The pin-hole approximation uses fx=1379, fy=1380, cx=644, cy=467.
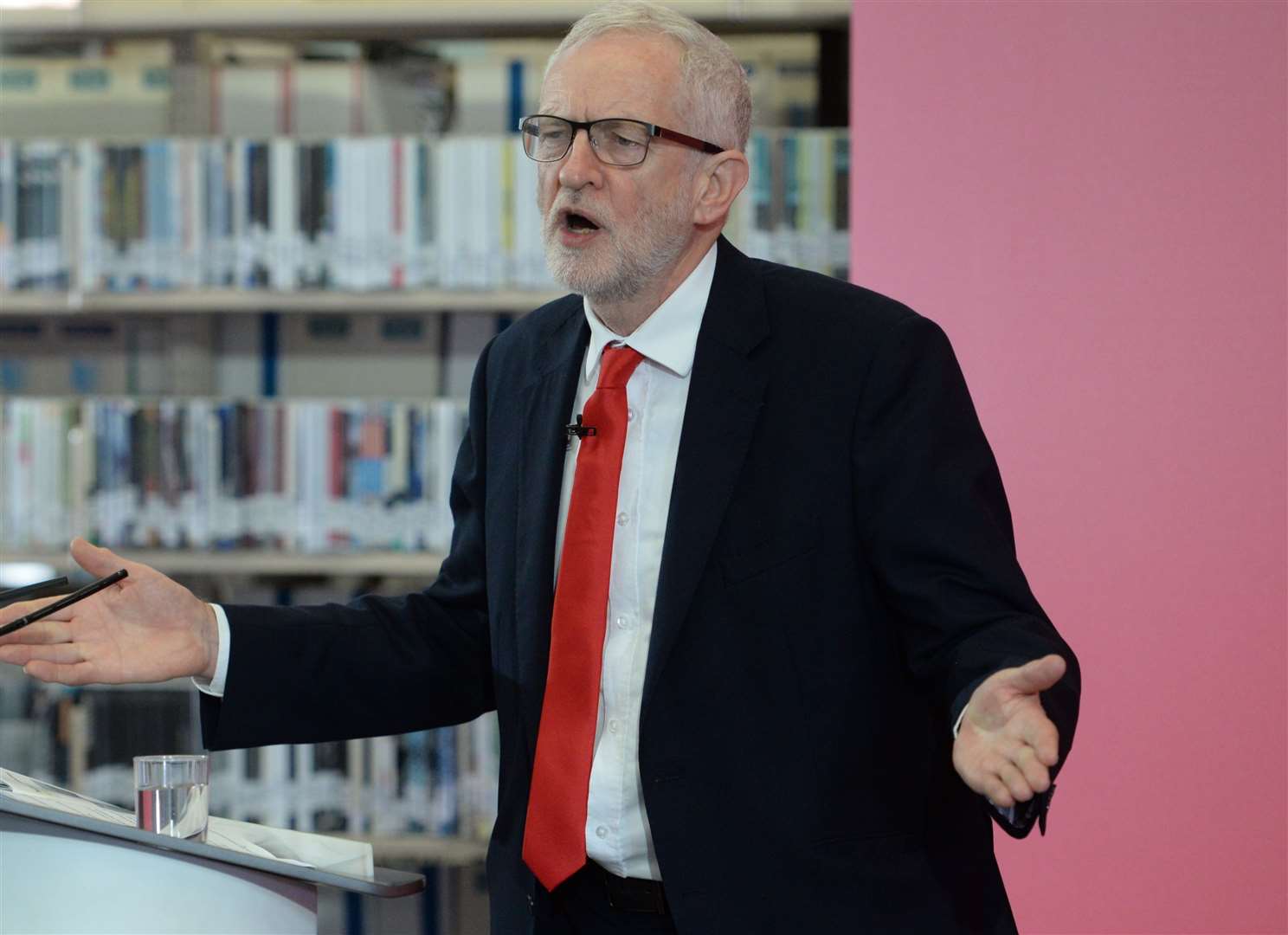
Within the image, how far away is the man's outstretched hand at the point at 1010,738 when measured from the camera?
1.08m

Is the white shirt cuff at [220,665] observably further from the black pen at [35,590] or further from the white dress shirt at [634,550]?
the black pen at [35,590]

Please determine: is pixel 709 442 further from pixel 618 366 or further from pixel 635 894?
pixel 635 894

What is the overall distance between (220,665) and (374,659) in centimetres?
17

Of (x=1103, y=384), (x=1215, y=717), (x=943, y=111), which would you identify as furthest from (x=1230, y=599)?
(x=943, y=111)

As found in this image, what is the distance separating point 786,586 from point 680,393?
0.83 ft

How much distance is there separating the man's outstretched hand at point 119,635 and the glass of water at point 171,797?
0.57 feet

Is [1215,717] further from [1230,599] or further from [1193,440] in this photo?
[1193,440]

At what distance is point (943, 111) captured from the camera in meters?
2.42

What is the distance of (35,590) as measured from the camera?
1222 mm

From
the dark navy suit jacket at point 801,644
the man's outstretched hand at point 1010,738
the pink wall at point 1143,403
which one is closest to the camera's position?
the man's outstretched hand at point 1010,738

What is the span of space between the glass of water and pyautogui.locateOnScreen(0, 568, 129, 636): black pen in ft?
0.49

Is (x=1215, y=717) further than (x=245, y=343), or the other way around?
(x=245, y=343)

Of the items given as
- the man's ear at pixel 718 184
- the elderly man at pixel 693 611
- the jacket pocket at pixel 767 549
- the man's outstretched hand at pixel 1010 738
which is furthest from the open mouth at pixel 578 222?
the man's outstretched hand at pixel 1010 738

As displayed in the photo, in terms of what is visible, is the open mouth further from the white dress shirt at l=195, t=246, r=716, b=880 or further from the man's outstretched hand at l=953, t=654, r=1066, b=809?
the man's outstretched hand at l=953, t=654, r=1066, b=809
